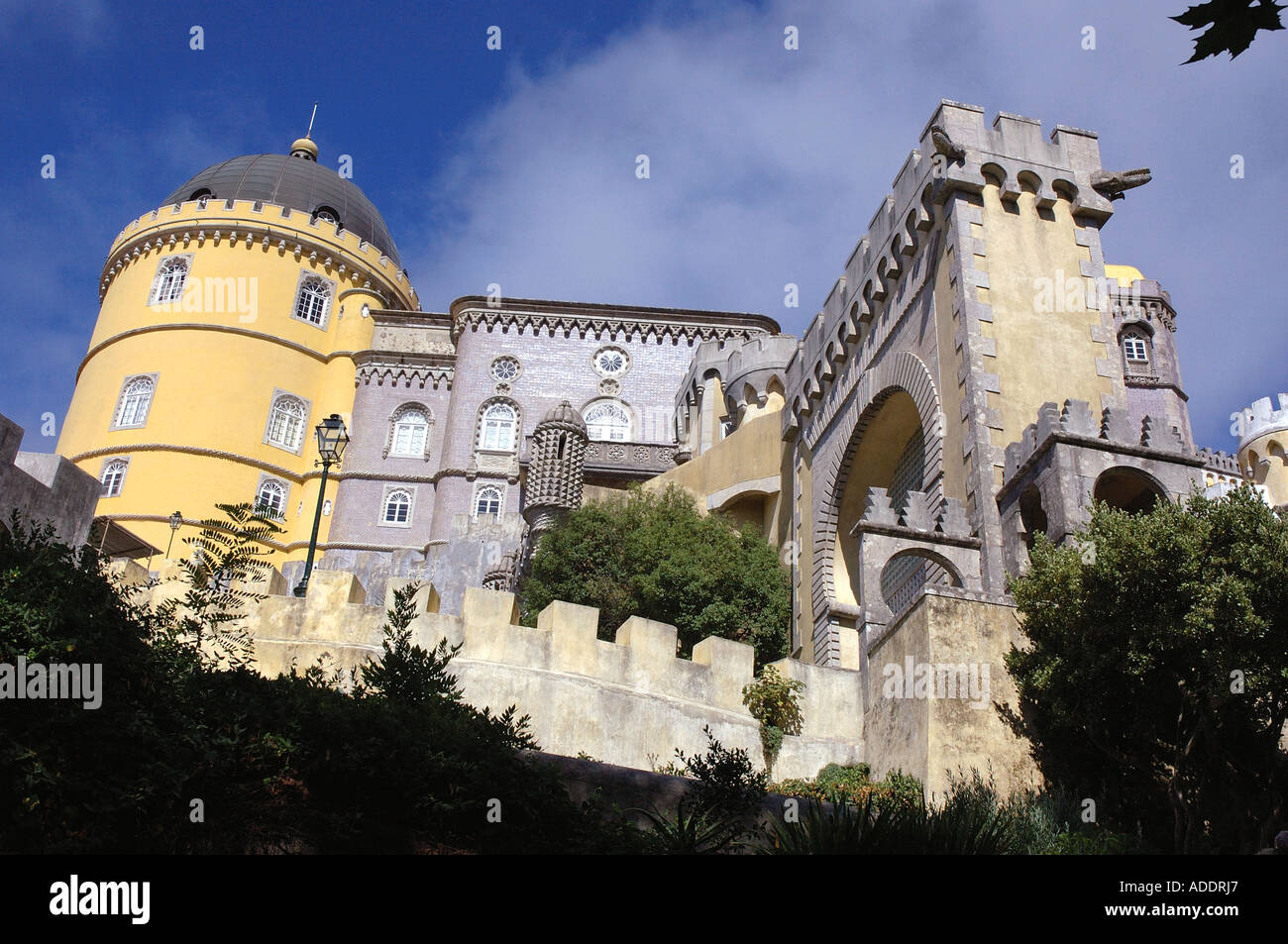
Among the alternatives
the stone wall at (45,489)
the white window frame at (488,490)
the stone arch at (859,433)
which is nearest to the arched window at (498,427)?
the white window frame at (488,490)

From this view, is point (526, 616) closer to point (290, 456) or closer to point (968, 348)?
point (968, 348)

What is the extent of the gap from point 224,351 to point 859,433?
96.7ft

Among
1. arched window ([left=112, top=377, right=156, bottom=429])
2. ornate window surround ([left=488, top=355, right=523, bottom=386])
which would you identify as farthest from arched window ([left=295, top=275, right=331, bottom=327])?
ornate window surround ([left=488, top=355, right=523, bottom=386])

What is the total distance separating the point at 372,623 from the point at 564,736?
3439 millimetres

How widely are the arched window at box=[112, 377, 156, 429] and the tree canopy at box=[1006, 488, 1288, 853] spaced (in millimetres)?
37141

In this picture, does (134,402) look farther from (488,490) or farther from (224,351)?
(488,490)

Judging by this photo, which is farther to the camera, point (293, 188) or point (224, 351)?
point (293, 188)

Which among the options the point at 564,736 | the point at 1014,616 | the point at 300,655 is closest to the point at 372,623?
the point at 300,655

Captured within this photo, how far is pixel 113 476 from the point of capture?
132 ft

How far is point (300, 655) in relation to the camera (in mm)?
15773

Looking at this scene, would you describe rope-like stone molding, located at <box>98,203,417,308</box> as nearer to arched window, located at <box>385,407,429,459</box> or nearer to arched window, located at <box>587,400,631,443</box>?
arched window, located at <box>385,407,429,459</box>

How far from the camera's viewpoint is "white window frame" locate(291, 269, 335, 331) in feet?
148

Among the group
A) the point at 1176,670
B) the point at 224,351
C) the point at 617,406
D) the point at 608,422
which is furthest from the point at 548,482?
the point at 1176,670

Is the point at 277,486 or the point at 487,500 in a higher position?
the point at 277,486
